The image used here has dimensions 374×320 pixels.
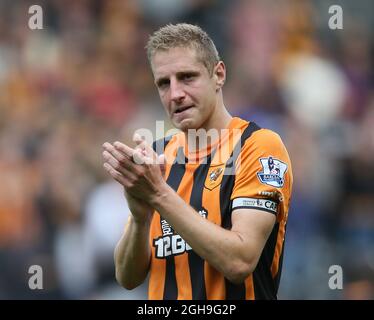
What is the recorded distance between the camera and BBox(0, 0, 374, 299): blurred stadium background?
7422mm

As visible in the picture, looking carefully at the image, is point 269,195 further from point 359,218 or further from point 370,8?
point 370,8

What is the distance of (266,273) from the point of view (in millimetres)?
3910

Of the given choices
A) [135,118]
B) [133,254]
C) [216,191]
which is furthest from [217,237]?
[135,118]

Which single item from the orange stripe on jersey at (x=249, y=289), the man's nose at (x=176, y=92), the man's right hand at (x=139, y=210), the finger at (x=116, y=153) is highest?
the man's nose at (x=176, y=92)

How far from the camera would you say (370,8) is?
998cm

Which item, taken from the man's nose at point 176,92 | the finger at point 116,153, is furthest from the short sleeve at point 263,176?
the finger at point 116,153

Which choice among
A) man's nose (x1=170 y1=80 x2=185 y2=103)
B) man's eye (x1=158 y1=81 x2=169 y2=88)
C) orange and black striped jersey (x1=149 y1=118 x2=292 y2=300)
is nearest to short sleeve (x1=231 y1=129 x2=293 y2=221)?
orange and black striped jersey (x1=149 y1=118 x2=292 y2=300)

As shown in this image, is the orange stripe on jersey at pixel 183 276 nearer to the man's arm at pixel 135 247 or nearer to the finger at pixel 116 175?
the man's arm at pixel 135 247

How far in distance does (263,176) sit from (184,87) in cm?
57

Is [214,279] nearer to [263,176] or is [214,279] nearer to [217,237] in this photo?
[217,237]

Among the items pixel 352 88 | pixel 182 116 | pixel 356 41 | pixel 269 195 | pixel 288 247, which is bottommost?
pixel 288 247

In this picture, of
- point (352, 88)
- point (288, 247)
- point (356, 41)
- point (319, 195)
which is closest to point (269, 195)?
point (288, 247)

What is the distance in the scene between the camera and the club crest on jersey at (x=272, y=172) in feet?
12.6

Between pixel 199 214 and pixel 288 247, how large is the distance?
12.2 ft
